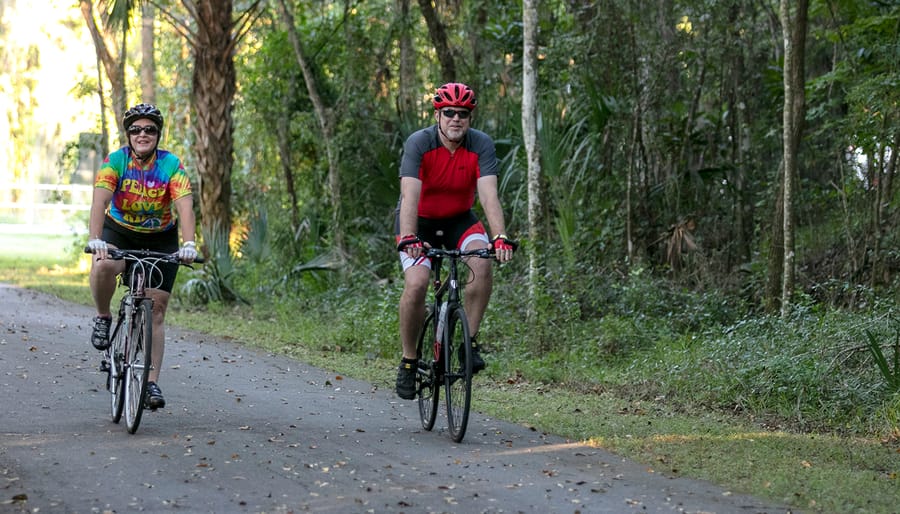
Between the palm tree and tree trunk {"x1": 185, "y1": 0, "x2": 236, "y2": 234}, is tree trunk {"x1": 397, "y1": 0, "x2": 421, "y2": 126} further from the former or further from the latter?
tree trunk {"x1": 185, "y1": 0, "x2": 236, "y2": 234}

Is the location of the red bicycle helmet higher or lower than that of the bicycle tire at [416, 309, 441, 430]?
higher

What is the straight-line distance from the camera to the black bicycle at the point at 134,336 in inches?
307

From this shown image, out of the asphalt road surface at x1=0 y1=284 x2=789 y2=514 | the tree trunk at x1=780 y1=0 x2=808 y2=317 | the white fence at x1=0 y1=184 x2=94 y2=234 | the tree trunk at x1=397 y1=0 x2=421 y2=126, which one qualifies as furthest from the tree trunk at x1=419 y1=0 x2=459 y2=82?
the white fence at x1=0 y1=184 x2=94 y2=234

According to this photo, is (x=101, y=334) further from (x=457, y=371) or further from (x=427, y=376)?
(x=457, y=371)

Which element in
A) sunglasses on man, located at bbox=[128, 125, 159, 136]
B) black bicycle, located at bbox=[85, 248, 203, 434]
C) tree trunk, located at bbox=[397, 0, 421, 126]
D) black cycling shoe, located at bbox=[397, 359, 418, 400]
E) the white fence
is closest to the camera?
black bicycle, located at bbox=[85, 248, 203, 434]

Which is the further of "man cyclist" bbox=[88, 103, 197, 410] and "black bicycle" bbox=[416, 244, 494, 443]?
"man cyclist" bbox=[88, 103, 197, 410]

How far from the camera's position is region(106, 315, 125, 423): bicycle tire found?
817 cm

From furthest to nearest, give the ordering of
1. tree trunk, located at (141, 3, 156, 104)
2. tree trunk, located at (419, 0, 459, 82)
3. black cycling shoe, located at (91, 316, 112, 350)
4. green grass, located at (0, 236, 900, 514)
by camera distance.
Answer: tree trunk, located at (141, 3, 156, 104) → tree trunk, located at (419, 0, 459, 82) → black cycling shoe, located at (91, 316, 112, 350) → green grass, located at (0, 236, 900, 514)

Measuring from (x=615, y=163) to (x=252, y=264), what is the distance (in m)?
6.65

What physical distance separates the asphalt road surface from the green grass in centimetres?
34

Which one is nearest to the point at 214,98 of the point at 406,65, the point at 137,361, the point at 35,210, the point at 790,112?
the point at 406,65

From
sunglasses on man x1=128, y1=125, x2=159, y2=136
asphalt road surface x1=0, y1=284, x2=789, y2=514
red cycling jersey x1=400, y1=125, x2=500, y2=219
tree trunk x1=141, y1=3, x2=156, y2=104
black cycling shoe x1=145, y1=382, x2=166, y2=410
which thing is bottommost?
asphalt road surface x1=0, y1=284, x2=789, y2=514

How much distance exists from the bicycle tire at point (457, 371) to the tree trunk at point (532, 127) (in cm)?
515

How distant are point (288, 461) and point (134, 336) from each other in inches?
69.0
